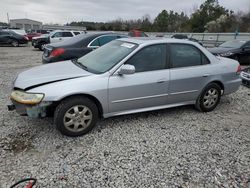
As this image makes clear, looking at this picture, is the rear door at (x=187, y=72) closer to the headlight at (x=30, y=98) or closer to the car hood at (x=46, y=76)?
the car hood at (x=46, y=76)

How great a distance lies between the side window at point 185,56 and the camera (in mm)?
3719

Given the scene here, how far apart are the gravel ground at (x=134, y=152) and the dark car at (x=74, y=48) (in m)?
2.35

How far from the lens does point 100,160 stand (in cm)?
268

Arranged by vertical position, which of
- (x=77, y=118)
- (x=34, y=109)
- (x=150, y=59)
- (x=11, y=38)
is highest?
(x=11, y=38)

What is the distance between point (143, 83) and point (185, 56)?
112cm

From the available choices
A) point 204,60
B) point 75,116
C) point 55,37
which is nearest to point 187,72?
point 204,60

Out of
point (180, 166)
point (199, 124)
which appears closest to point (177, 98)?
point (199, 124)

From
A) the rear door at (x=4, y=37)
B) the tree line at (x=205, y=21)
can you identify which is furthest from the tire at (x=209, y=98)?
the tree line at (x=205, y=21)

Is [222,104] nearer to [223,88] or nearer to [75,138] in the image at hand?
[223,88]

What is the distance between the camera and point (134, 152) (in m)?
2.86

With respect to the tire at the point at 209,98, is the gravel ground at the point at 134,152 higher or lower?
lower

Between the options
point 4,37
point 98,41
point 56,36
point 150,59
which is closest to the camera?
point 150,59

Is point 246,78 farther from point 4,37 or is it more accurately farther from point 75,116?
point 4,37

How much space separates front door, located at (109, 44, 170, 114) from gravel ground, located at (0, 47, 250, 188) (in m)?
0.42
